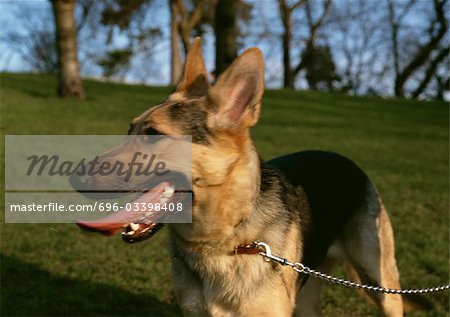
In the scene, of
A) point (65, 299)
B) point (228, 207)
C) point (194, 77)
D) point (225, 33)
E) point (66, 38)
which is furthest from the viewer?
point (225, 33)

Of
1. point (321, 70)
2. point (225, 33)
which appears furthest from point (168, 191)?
point (321, 70)

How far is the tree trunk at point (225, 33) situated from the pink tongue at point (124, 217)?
51.8ft

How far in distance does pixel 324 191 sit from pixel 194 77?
4.57 ft

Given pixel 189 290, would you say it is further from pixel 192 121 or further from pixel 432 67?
pixel 432 67

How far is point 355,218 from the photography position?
430cm

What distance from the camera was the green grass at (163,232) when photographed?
5.28m

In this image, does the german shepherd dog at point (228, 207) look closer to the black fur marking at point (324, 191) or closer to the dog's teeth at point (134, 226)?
the dog's teeth at point (134, 226)

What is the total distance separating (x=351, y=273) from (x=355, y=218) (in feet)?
1.59

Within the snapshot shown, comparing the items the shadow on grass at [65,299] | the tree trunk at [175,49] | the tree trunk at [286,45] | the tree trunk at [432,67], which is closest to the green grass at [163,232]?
the shadow on grass at [65,299]

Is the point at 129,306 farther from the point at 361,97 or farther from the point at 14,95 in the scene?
the point at 361,97

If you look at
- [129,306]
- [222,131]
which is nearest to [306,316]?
[129,306]

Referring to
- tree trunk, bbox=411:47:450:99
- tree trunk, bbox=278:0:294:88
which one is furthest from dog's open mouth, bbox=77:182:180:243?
tree trunk, bbox=411:47:450:99

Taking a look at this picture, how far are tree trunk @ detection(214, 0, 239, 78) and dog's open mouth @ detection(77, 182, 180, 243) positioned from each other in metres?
15.8

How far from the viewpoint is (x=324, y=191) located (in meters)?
Result: 4.23
